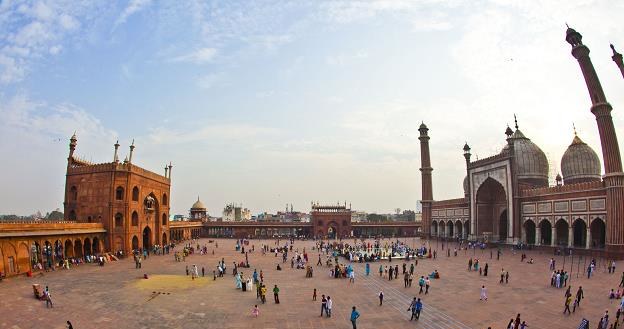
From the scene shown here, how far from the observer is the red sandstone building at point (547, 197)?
1310 inches

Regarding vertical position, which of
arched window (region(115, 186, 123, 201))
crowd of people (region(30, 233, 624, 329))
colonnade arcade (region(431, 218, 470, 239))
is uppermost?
arched window (region(115, 186, 123, 201))

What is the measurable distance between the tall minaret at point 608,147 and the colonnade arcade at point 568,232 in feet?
7.96

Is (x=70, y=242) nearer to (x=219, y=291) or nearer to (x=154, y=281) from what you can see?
(x=154, y=281)

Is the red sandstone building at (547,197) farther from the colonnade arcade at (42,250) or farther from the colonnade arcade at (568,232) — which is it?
the colonnade arcade at (42,250)

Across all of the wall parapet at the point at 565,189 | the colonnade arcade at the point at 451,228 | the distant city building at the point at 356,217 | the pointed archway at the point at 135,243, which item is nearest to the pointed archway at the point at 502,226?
the colonnade arcade at the point at 451,228

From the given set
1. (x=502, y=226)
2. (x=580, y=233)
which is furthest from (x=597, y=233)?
(x=502, y=226)

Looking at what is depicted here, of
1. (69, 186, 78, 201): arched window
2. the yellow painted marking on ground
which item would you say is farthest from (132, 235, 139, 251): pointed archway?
the yellow painted marking on ground

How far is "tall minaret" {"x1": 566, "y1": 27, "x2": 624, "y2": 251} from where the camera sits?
31.5 meters

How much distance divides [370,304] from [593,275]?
16.0 m

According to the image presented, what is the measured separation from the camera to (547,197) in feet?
132

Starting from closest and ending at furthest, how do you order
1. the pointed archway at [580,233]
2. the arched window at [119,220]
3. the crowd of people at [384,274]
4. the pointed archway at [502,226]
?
the crowd of people at [384,274]
the pointed archway at [580,233]
the arched window at [119,220]
the pointed archway at [502,226]

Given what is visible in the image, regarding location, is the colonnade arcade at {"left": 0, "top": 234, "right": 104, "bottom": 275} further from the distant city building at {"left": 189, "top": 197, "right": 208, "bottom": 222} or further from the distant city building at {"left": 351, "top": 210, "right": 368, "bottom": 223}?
the distant city building at {"left": 351, "top": 210, "right": 368, "bottom": 223}

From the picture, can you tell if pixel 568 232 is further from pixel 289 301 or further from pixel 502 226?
pixel 289 301

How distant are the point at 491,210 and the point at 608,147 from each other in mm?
18953
